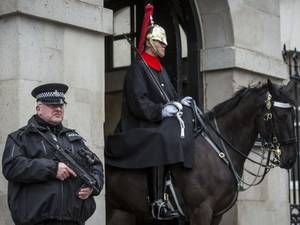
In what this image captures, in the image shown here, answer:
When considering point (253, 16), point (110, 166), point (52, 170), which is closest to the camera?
point (52, 170)

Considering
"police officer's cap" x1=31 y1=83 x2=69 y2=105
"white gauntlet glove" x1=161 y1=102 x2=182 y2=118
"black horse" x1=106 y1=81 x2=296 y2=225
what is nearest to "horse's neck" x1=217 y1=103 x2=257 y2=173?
"black horse" x1=106 y1=81 x2=296 y2=225

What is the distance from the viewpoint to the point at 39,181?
16.1 feet

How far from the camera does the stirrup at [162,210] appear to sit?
6.94 meters

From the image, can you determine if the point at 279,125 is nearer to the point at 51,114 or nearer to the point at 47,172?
the point at 51,114

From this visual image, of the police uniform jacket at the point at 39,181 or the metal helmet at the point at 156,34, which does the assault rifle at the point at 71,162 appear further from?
the metal helmet at the point at 156,34

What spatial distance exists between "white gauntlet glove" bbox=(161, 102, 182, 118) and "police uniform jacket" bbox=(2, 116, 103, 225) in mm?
1912

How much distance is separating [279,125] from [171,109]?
1.11m

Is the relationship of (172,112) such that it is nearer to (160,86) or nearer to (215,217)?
(160,86)

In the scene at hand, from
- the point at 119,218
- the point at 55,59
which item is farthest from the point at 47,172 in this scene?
the point at 119,218

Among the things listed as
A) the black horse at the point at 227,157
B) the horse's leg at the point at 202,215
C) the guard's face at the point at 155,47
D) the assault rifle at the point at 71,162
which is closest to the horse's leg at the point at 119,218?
the black horse at the point at 227,157

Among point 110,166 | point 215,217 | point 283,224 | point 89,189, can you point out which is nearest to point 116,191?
point 110,166

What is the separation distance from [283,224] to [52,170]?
5755mm

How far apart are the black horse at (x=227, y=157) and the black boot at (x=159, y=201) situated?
0.13 m

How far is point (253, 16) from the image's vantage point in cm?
973
